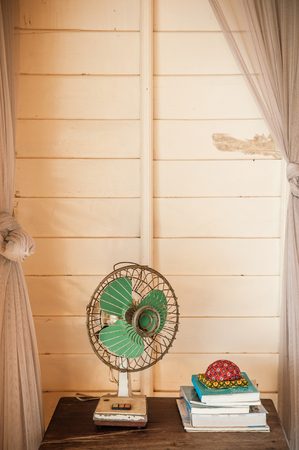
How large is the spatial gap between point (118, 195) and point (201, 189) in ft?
1.15

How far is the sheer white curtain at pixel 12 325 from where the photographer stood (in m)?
1.25

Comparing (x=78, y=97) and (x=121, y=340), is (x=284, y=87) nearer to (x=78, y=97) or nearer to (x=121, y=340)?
(x=78, y=97)

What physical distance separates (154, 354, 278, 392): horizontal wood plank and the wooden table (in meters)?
0.32

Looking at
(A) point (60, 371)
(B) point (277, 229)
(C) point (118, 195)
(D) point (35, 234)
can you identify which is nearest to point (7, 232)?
(D) point (35, 234)

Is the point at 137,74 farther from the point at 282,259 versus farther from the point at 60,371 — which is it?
the point at 60,371

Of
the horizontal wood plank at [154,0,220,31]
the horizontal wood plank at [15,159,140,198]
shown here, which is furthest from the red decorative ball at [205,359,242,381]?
the horizontal wood plank at [154,0,220,31]

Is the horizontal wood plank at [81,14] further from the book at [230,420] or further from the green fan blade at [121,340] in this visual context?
the book at [230,420]

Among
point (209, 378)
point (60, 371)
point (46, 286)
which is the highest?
point (46, 286)

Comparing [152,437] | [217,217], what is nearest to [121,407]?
[152,437]

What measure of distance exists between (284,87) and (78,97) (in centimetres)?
82

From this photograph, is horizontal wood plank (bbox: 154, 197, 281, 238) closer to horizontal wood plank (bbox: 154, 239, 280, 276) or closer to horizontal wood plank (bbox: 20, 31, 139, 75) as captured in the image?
horizontal wood plank (bbox: 154, 239, 280, 276)

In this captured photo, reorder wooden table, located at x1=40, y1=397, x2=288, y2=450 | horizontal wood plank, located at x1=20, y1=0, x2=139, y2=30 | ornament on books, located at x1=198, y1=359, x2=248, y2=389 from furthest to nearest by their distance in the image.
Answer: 1. horizontal wood plank, located at x1=20, y1=0, x2=139, y2=30
2. ornament on books, located at x1=198, y1=359, x2=248, y2=389
3. wooden table, located at x1=40, y1=397, x2=288, y2=450

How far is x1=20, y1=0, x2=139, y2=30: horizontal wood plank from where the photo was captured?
152cm

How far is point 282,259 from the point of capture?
1.58 meters
